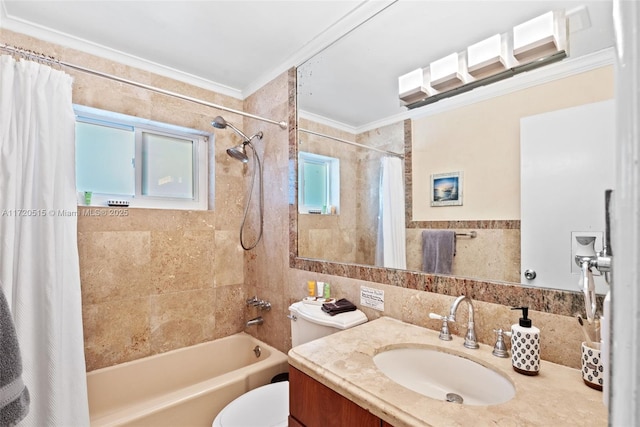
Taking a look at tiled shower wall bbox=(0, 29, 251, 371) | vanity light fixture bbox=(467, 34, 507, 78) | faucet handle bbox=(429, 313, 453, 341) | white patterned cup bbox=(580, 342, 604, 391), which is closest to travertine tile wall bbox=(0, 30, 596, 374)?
tiled shower wall bbox=(0, 29, 251, 371)

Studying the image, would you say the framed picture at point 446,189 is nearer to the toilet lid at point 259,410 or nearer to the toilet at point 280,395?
the toilet at point 280,395

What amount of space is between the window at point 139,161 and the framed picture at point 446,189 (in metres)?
1.69

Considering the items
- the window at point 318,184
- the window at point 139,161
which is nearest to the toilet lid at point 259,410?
the window at point 318,184

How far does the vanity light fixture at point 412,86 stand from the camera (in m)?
1.29

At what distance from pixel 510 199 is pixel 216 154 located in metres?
1.89

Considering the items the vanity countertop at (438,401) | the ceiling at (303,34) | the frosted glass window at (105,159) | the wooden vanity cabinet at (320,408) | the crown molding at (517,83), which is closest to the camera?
the vanity countertop at (438,401)

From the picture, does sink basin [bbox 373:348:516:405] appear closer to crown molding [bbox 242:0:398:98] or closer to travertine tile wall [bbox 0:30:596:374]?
travertine tile wall [bbox 0:30:596:374]

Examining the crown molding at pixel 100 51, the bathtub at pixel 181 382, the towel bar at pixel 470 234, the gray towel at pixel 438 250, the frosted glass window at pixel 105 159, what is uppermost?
the crown molding at pixel 100 51

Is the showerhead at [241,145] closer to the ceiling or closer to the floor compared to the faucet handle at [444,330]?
closer to the ceiling

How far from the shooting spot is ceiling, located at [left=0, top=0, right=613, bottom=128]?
1.24m

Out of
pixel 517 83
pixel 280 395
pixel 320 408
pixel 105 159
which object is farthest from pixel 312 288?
pixel 105 159

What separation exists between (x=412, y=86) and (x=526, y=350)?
3.55 ft

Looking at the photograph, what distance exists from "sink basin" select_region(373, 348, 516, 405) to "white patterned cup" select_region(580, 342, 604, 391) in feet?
0.60

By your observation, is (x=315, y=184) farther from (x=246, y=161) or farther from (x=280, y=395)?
(x=280, y=395)
